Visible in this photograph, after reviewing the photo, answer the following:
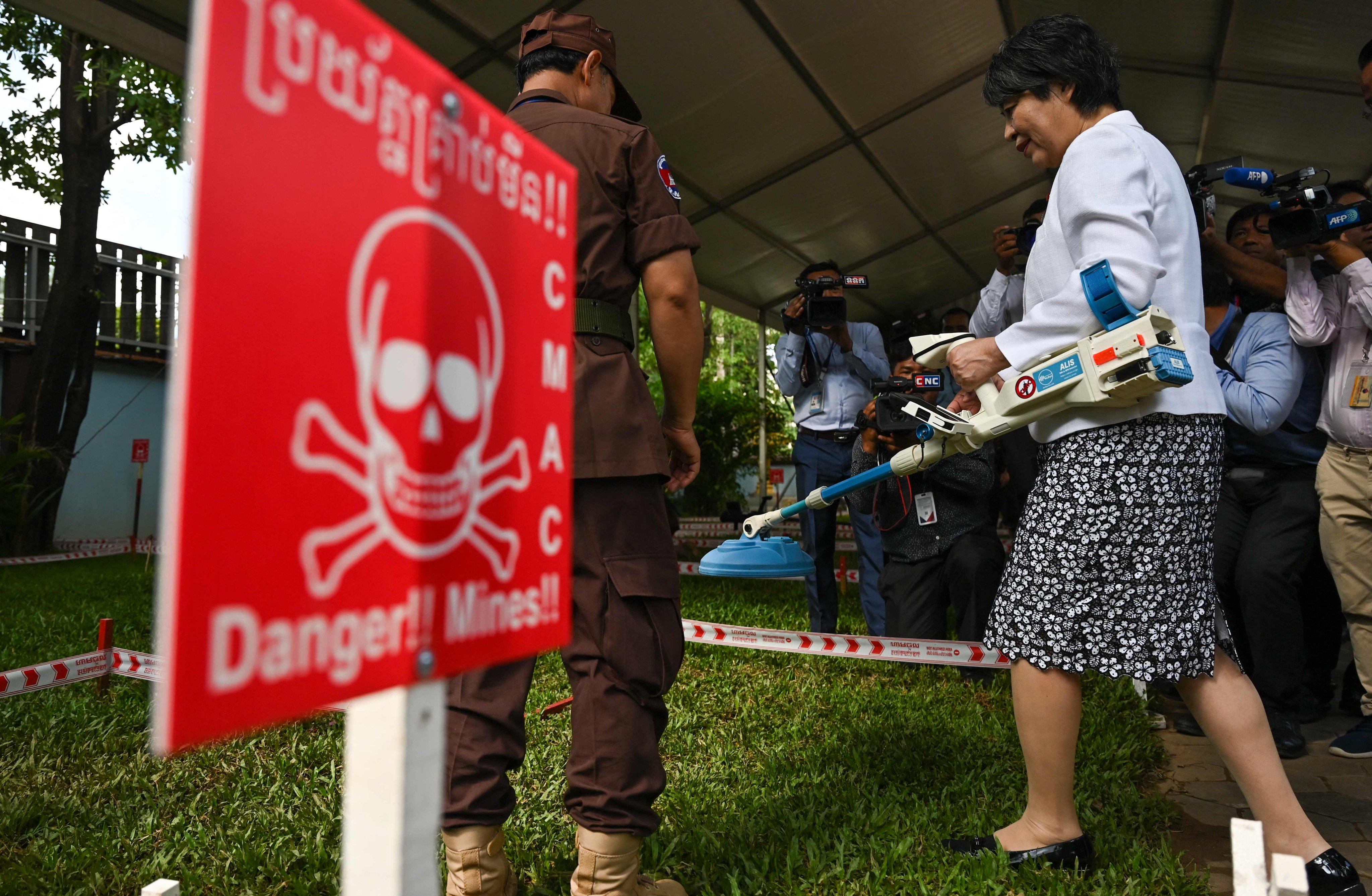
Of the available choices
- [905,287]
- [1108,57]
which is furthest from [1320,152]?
[1108,57]

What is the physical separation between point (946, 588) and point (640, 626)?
262cm

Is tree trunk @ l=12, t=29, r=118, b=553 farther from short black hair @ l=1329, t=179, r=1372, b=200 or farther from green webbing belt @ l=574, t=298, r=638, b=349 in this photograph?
short black hair @ l=1329, t=179, r=1372, b=200

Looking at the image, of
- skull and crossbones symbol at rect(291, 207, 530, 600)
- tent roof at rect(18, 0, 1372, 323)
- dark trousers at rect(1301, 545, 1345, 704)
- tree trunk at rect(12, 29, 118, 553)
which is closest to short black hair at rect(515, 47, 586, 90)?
skull and crossbones symbol at rect(291, 207, 530, 600)

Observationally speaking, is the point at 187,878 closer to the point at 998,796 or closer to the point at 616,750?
the point at 616,750

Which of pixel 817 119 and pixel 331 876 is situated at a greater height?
pixel 817 119

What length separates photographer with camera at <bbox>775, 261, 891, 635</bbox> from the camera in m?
4.59

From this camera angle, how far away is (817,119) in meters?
6.83

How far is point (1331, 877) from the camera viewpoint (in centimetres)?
177

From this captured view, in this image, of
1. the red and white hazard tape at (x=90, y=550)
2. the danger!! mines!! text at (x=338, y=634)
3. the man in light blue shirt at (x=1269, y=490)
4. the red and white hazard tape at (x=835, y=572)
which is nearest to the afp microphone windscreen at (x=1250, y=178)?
the man in light blue shirt at (x=1269, y=490)

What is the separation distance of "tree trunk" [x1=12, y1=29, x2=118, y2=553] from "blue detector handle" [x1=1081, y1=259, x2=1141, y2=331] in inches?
479

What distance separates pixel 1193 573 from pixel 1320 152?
702cm

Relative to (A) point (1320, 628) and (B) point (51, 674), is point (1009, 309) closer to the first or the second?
(A) point (1320, 628)

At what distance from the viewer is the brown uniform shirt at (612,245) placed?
1.76m

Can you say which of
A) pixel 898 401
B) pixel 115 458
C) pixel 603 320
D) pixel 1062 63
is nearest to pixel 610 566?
pixel 603 320
